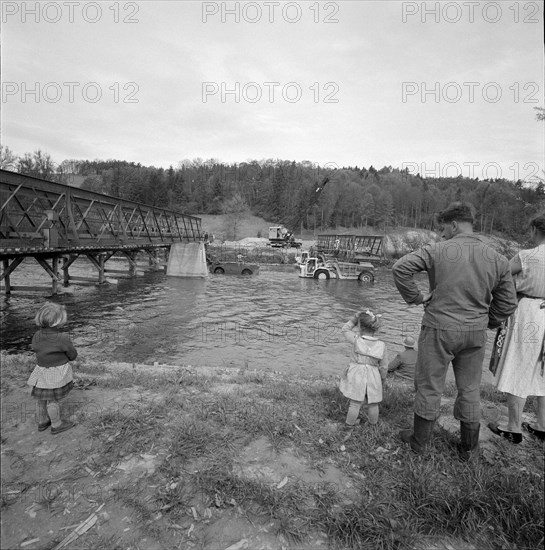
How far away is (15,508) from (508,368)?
494cm

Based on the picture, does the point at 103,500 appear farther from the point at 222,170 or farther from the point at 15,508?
the point at 222,170

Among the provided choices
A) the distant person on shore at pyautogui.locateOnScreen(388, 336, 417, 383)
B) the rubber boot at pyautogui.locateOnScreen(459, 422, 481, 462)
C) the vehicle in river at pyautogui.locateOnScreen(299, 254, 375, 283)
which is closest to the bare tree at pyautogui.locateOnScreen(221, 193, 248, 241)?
the vehicle in river at pyautogui.locateOnScreen(299, 254, 375, 283)

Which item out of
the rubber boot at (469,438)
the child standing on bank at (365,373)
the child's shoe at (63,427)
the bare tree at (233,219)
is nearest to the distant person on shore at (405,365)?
the child standing on bank at (365,373)

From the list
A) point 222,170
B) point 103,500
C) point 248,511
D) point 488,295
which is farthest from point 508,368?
point 222,170

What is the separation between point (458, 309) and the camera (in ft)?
10.9

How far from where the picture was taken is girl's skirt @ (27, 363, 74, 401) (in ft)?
13.4

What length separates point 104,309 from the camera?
1808 centimetres

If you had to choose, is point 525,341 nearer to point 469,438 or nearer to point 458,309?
point 458,309

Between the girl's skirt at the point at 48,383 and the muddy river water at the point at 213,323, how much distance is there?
5403 millimetres

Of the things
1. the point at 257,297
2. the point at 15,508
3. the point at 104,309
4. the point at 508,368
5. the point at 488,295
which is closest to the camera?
the point at 15,508

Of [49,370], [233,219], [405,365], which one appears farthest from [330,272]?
[233,219]

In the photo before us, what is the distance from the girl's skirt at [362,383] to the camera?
4.04 metres

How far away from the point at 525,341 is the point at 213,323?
1367cm

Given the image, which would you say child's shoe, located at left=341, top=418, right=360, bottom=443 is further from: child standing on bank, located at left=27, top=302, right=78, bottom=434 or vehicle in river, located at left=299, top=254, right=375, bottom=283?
vehicle in river, located at left=299, top=254, right=375, bottom=283
